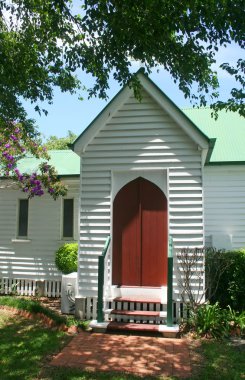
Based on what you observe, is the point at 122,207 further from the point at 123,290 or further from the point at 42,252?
the point at 42,252

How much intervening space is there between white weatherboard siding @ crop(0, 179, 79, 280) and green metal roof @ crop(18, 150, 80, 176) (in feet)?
2.24

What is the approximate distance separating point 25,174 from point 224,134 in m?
7.72

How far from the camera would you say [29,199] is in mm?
13938

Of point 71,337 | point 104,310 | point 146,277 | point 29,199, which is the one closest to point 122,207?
point 146,277

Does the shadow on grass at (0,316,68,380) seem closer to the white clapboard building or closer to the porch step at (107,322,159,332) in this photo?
the porch step at (107,322,159,332)

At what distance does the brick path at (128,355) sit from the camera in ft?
20.0

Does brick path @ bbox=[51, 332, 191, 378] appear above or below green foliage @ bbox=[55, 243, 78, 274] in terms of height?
below

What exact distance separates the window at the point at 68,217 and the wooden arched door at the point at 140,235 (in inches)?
176

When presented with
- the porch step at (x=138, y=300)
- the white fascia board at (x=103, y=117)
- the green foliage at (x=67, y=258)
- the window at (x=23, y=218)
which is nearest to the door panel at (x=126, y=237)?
the porch step at (x=138, y=300)

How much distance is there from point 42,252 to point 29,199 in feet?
6.72

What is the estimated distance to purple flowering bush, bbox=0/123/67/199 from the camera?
42.1 ft

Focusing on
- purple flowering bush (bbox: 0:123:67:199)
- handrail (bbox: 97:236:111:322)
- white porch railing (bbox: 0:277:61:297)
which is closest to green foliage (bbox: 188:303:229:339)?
handrail (bbox: 97:236:111:322)

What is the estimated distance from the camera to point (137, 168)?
9414 millimetres

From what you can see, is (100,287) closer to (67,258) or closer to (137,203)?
(137,203)
